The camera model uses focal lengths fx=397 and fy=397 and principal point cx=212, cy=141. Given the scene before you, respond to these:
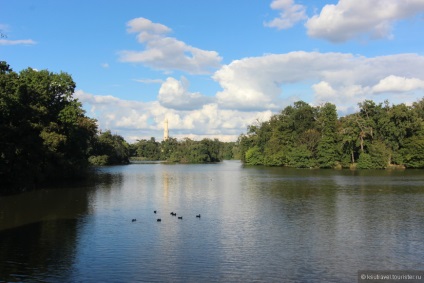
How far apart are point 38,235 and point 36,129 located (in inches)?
993

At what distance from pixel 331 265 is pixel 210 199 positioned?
839 inches

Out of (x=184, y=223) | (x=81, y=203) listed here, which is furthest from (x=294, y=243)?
(x=81, y=203)

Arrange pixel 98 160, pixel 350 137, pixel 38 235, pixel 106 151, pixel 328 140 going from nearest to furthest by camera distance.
Answer: pixel 38 235, pixel 350 137, pixel 328 140, pixel 98 160, pixel 106 151

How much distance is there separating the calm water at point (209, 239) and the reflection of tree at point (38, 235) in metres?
0.05

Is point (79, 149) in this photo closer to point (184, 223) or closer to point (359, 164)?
point (184, 223)

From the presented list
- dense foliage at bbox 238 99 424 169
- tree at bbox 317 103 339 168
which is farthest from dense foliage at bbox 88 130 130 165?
tree at bbox 317 103 339 168

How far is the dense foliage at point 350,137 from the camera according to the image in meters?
88.4

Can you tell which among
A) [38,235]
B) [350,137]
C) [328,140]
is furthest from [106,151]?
[38,235]

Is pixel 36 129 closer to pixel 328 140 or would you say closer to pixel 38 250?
pixel 38 250

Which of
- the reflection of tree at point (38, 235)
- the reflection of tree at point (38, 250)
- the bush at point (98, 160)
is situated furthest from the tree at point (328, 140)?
the reflection of tree at point (38, 250)

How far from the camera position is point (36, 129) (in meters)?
43.7

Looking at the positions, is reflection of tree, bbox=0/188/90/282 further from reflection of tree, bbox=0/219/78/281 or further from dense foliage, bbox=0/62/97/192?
dense foliage, bbox=0/62/97/192

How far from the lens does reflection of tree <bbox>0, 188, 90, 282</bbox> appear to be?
1545 centimetres

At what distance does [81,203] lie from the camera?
34.0 meters
